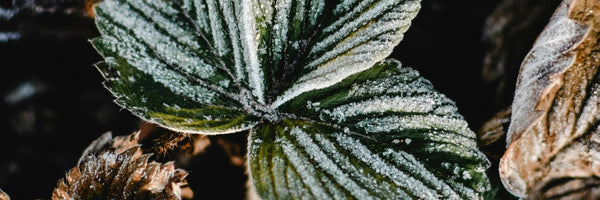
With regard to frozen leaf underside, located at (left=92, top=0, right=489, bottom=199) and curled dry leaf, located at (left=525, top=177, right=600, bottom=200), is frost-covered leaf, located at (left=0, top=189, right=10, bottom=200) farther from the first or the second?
curled dry leaf, located at (left=525, top=177, right=600, bottom=200)

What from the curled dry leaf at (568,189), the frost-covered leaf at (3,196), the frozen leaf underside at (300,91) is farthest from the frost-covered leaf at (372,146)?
the frost-covered leaf at (3,196)

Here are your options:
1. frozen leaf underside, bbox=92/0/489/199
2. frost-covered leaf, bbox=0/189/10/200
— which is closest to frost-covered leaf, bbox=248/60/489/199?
frozen leaf underside, bbox=92/0/489/199

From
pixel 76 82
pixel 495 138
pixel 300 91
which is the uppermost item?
pixel 76 82

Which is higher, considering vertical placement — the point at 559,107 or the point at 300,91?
the point at 300,91

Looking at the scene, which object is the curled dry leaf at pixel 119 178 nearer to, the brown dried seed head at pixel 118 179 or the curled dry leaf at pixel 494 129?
the brown dried seed head at pixel 118 179

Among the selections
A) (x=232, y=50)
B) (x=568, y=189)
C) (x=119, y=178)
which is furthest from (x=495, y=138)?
(x=119, y=178)

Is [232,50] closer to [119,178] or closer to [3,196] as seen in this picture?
[119,178]

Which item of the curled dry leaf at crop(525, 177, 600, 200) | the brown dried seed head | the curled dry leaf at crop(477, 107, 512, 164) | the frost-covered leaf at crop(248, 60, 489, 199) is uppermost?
the brown dried seed head
